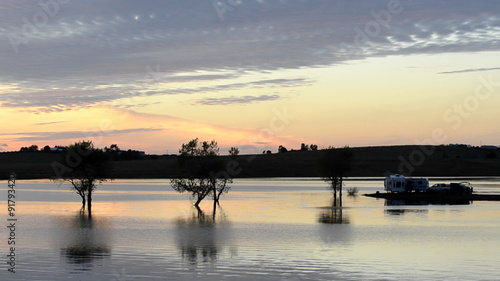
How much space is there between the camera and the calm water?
36.7 metres

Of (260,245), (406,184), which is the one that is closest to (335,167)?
(406,184)

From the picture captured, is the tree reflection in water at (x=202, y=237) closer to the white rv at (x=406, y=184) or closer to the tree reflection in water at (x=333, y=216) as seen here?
the tree reflection in water at (x=333, y=216)

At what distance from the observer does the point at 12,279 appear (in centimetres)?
3450

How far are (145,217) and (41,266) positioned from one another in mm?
34335

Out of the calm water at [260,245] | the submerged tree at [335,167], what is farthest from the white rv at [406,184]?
the calm water at [260,245]

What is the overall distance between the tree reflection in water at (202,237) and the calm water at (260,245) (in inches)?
3.0

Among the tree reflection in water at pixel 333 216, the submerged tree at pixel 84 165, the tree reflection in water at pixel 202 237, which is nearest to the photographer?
the tree reflection in water at pixel 202 237

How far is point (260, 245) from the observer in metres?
48.0

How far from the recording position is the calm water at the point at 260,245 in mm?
36688

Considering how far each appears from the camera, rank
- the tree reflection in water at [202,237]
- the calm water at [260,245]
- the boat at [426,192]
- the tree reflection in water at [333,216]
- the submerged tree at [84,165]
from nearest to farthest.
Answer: the calm water at [260,245] → the tree reflection in water at [202,237] → the tree reflection in water at [333,216] → the submerged tree at [84,165] → the boat at [426,192]

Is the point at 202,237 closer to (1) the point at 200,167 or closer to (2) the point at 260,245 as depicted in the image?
(2) the point at 260,245

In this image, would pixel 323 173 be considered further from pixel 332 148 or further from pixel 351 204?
pixel 351 204

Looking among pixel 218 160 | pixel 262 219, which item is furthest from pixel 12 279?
pixel 218 160

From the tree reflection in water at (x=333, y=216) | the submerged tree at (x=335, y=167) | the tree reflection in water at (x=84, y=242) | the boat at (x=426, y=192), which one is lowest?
the tree reflection in water at (x=84, y=242)
